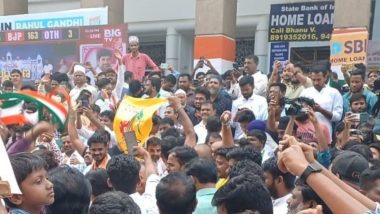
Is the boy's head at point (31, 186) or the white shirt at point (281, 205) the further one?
the white shirt at point (281, 205)

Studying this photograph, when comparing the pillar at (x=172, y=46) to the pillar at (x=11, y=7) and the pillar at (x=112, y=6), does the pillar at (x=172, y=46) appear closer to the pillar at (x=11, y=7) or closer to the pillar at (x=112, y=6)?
the pillar at (x=112, y=6)

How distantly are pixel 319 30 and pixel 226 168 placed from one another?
822 centimetres

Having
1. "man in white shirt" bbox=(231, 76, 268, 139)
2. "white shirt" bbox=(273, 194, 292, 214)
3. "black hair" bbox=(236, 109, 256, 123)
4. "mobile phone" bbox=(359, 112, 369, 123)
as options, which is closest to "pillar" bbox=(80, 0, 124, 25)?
"man in white shirt" bbox=(231, 76, 268, 139)

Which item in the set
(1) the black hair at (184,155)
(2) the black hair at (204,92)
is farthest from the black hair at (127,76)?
(1) the black hair at (184,155)

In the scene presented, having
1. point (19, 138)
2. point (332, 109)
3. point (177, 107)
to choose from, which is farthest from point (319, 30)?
point (19, 138)

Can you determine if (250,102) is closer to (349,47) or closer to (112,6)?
(349,47)

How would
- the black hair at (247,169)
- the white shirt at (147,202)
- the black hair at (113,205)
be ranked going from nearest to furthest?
1. the black hair at (113,205)
2. the white shirt at (147,202)
3. the black hair at (247,169)

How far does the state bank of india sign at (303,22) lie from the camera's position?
38.9 ft

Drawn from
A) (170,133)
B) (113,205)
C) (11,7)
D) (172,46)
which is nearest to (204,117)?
(170,133)

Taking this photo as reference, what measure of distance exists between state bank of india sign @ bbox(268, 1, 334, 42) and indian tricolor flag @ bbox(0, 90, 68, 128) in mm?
7408

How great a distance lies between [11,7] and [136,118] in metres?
8.91

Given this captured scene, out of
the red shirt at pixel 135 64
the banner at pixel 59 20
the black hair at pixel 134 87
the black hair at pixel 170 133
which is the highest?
the banner at pixel 59 20

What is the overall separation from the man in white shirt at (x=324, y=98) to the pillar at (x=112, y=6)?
22.3 ft

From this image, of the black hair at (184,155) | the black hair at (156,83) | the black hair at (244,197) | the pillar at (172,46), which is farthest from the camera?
the pillar at (172,46)
